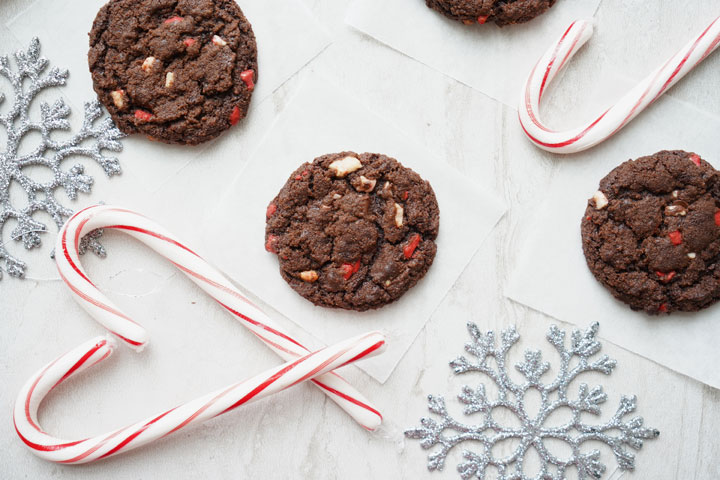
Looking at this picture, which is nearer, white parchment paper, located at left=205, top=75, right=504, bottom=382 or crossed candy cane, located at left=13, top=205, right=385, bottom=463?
crossed candy cane, located at left=13, top=205, right=385, bottom=463

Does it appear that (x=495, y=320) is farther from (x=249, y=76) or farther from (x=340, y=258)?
(x=249, y=76)

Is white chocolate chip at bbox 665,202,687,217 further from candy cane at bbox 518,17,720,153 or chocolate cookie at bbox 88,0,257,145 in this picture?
chocolate cookie at bbox 88,0,257,145

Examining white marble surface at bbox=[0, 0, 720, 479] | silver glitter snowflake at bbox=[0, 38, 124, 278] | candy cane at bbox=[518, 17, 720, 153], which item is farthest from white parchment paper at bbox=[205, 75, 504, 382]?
silver glitter snowflake at bbox=[0, 38, 124, 278]

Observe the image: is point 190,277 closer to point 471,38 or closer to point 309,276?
point 309,276

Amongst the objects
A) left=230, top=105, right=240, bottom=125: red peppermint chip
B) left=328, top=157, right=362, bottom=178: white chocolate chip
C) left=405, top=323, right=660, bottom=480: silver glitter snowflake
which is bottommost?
left=405, top=323, right=660, bottom=480: silver glitter snowflake

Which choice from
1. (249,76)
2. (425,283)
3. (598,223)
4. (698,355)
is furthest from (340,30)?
(698,355)

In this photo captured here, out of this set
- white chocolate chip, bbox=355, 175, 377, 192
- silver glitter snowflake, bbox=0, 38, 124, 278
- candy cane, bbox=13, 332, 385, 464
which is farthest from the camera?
silver glitter snowflake, bbox=0, 38, 124, 278

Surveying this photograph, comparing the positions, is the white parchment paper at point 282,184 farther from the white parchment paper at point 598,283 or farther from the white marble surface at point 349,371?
the white parchment paper at point 598,283
